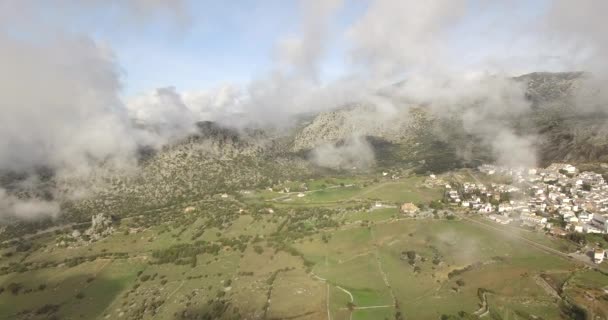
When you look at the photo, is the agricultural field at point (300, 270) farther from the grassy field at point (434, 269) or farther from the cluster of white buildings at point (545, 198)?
the cluster of white buildings at point (545, 198)

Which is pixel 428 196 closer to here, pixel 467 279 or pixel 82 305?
pixel 467 279

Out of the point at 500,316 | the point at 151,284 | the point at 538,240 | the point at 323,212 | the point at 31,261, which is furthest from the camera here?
the point at 323,212

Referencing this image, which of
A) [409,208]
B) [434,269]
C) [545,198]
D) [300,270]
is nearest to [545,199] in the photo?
[545,198]

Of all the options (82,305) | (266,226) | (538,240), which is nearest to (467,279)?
(538,240)

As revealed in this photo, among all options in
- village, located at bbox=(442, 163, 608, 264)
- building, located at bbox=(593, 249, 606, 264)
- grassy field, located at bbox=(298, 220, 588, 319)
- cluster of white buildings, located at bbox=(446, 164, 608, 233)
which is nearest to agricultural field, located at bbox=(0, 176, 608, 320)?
grassy field, located at bbox=(298, 220, 588, 319)

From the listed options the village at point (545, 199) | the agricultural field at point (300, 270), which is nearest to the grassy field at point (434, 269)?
the agricultural field at point (300, 270)

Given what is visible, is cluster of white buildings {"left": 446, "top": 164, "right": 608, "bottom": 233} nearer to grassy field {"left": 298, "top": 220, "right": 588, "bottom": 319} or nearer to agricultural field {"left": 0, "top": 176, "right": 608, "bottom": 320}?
agricultural field {"left": 0, "top": 176, "right": 608, "bottom": 320}

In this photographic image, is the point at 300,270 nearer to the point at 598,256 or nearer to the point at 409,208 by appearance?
the point at 409,208
